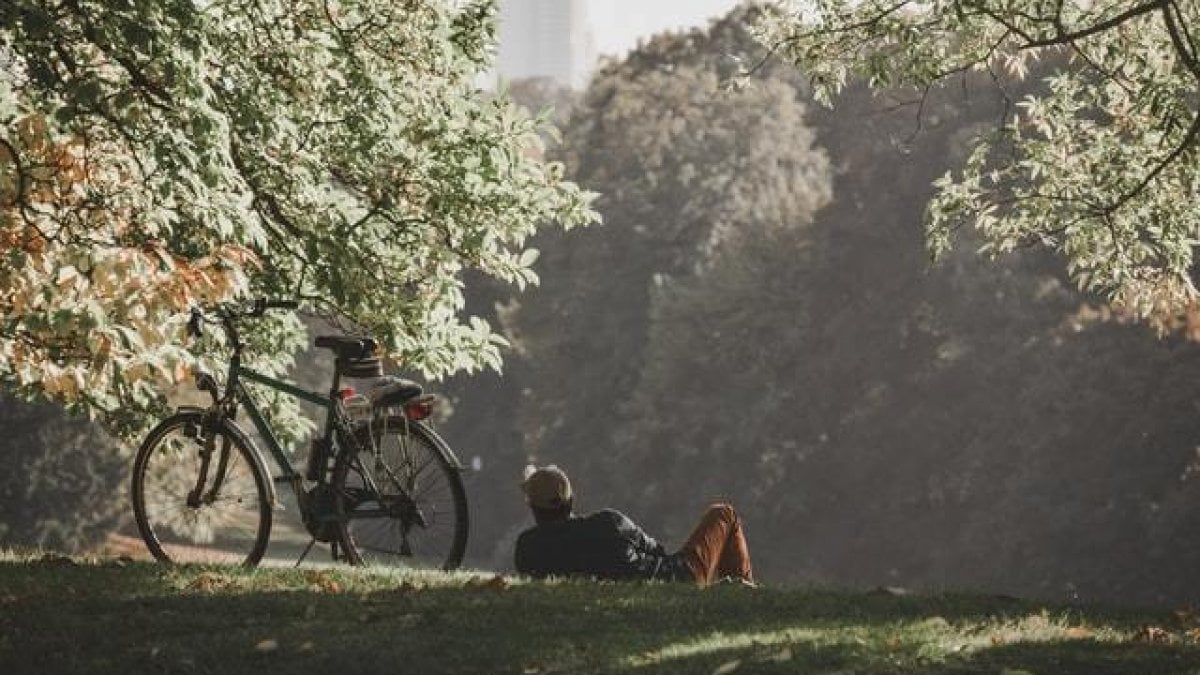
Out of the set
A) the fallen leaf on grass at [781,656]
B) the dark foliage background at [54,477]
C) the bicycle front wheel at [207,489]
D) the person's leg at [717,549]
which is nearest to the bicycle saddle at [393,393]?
the bicycle front wheel at [207,489]

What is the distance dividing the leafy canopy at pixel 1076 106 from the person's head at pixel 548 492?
5405mm

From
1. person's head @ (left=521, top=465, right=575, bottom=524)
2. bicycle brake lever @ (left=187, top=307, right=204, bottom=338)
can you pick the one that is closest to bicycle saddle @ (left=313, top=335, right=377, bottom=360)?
bicycle brake lever @ (left=187, top=307, right=204, bottom=338)

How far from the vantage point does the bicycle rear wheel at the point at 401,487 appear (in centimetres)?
1027

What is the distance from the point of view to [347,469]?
1038cm

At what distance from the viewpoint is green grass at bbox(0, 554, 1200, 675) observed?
307 inches

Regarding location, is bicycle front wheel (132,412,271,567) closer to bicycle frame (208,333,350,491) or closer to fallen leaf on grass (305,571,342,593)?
bicycle frame (208,333,350,491)

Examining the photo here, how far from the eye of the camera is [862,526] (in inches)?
1889

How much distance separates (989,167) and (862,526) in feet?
35.2

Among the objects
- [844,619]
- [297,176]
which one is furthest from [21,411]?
[844,619]

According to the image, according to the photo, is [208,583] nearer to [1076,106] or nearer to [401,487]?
[401,487]

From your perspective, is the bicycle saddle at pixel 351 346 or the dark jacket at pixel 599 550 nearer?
the dark jacket at pixel 599 550

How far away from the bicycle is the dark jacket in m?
0.51

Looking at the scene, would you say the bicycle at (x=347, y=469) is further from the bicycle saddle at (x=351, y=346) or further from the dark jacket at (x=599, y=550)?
the dark jacket at (x=599, y=550)

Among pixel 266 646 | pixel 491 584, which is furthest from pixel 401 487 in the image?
pixel 266 646
